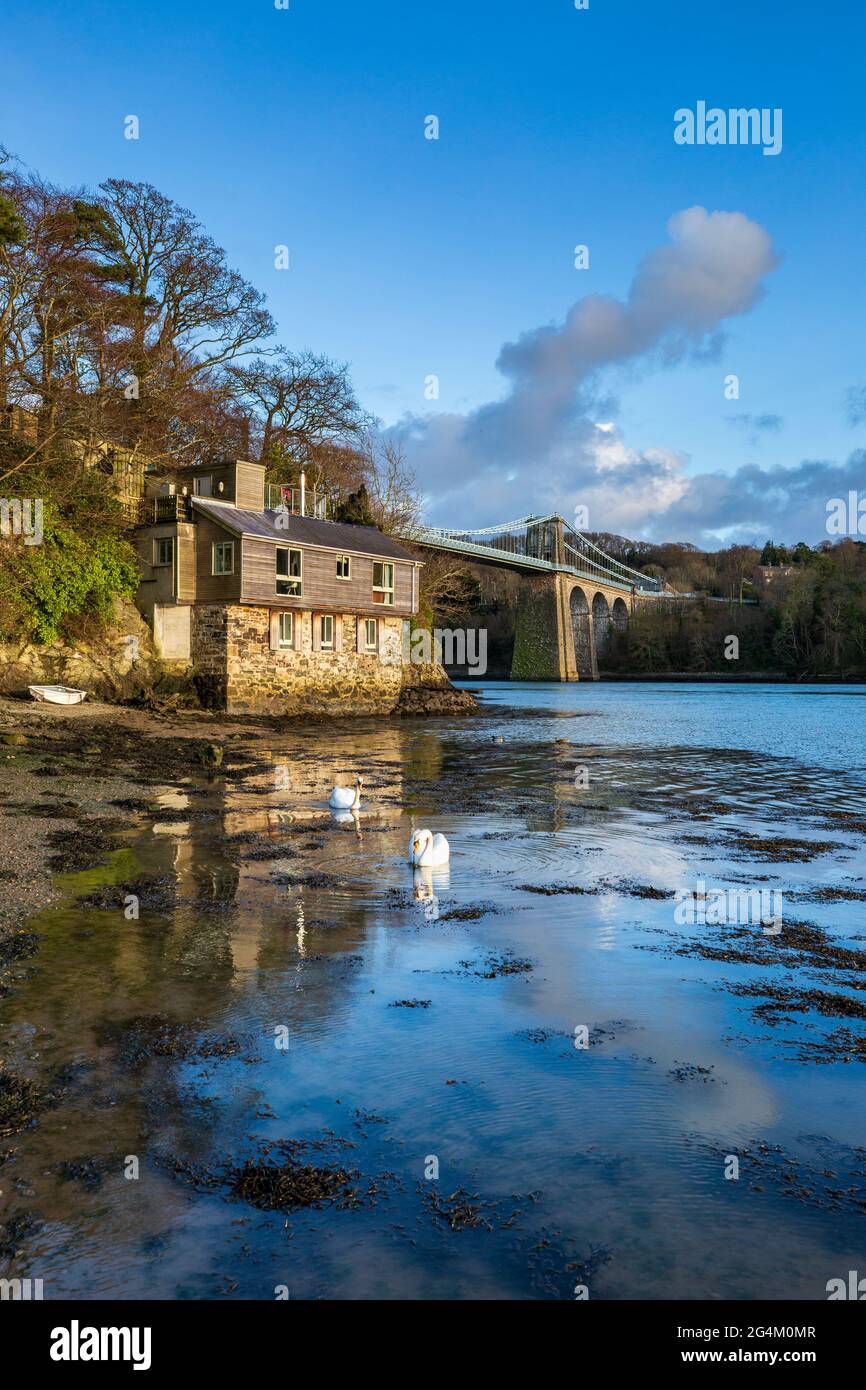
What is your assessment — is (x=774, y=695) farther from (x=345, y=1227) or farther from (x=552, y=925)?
(x=345, y=1227)

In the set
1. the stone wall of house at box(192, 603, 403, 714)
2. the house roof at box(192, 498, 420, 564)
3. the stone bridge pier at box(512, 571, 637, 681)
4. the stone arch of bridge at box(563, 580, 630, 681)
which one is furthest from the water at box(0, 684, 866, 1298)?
the stone arch of bridge at box(563, 580, 630, 681)

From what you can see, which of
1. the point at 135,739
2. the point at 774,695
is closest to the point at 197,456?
the point at 135,739

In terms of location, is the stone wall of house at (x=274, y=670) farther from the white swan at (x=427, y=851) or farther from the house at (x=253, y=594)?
the white swan at (x=427, y=851)

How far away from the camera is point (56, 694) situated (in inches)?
1113

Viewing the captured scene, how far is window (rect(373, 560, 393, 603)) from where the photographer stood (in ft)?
143

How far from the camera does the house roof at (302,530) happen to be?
3644 centimetres

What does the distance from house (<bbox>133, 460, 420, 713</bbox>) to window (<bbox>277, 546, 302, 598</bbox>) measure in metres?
0.05

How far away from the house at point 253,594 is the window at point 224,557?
39mm

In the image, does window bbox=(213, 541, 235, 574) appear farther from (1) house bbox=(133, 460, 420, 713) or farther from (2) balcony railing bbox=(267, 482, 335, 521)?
(2) balcony railing bbox=(267, 482, 335, 521)

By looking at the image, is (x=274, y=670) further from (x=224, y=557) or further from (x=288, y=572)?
(x=224, y=557)

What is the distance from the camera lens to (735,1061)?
5785 mm

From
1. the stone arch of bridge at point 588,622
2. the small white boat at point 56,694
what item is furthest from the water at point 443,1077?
the stone arch of bridge at point 588,622

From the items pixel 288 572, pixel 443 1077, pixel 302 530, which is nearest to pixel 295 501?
pixel 302 530

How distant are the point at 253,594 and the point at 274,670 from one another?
3.40 metres
